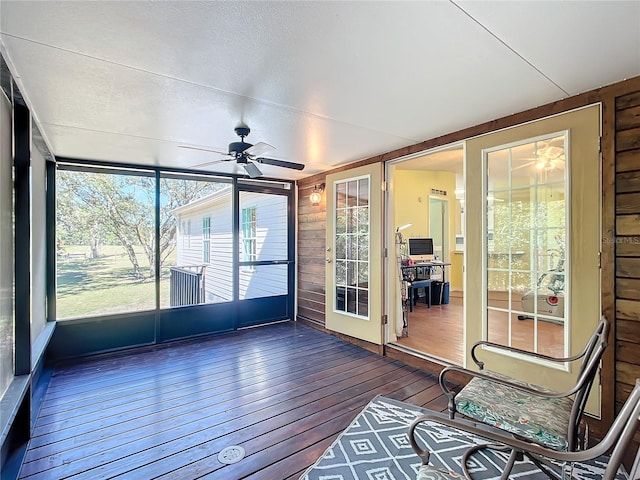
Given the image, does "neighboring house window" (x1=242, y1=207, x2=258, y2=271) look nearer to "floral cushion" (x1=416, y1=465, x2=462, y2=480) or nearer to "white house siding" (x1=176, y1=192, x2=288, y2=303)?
"white house siding" (x1=176, y1=192, x2=288, y2=303)

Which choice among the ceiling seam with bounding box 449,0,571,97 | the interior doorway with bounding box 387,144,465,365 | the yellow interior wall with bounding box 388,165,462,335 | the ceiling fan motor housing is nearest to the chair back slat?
the ceiling seam with bounding box 449,0,571,97

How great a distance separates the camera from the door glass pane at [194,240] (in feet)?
14.5

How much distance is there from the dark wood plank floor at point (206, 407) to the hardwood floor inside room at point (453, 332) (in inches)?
19.7

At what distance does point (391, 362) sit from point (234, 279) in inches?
103

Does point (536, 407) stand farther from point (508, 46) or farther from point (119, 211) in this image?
point (119, 211)

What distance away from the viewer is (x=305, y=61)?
1.81m

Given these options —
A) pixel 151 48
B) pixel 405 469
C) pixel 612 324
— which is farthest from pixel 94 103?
pixel 612 324

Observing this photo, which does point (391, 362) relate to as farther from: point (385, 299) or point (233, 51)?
point (233, 51)

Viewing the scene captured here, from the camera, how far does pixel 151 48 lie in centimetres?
168

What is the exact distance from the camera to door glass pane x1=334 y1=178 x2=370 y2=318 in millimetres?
4090

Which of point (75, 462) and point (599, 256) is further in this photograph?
point (599, 256)

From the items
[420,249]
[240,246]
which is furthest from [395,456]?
[420,249]

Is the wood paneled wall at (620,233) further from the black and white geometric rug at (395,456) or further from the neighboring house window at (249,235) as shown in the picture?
the neighboring house window at (249,235)

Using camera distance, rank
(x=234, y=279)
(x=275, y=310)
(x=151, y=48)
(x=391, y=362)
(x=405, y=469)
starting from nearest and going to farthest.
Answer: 1. (x=151, y=48)
2. (x=405, y=469)
3. (x=391, y=362)
4. (x=234, y=279)
5. (x=275, y=310)
